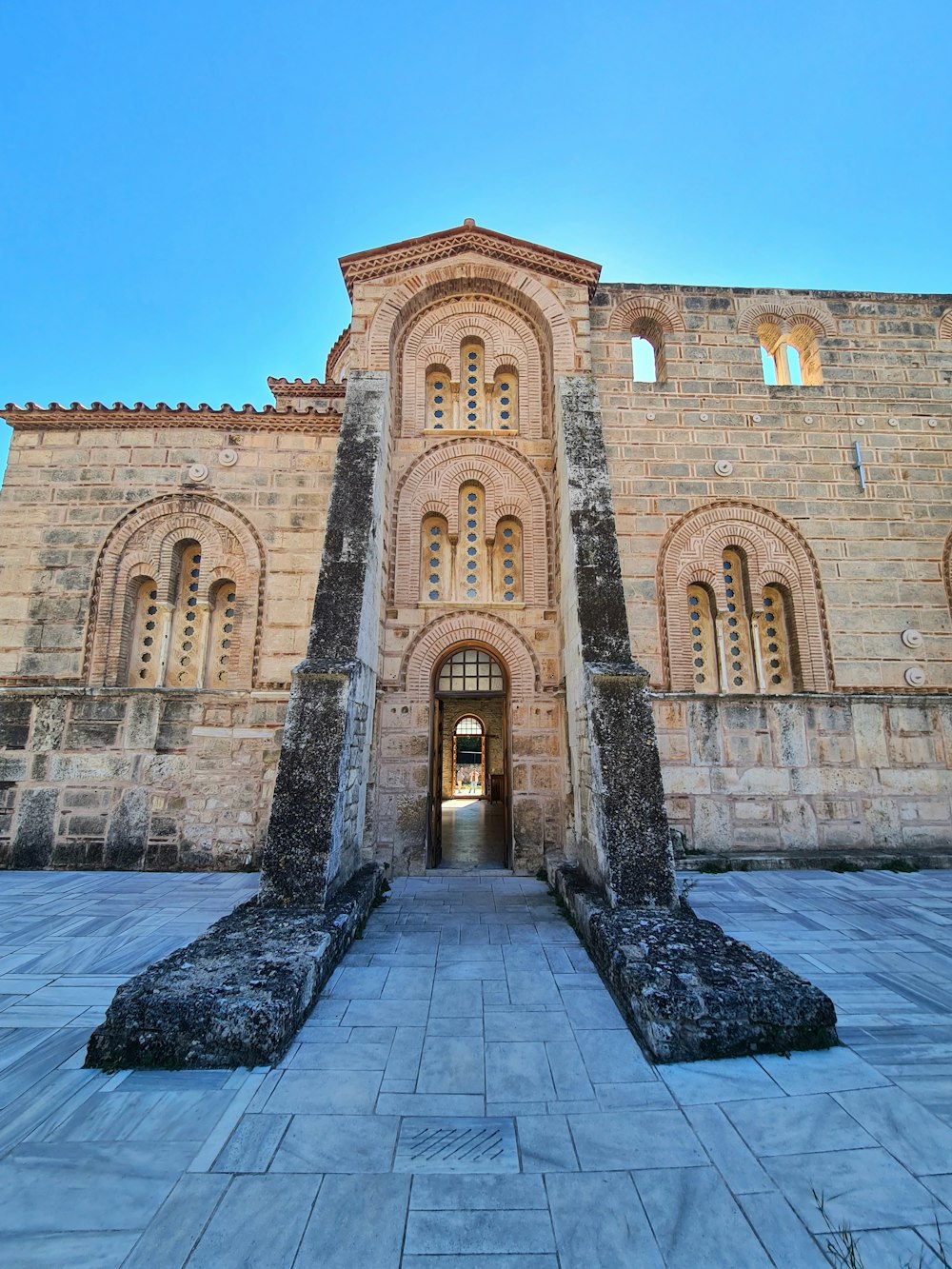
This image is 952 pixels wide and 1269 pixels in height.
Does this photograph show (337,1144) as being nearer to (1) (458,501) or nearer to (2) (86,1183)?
(2) (86,1183)

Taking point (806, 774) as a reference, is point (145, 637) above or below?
above

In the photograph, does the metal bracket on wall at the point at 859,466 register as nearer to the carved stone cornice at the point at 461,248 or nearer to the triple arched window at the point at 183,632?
the carved stone cornice at the point at 461,248

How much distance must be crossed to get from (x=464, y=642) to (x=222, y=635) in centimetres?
356

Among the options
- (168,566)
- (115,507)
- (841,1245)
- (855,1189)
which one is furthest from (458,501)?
(841,1245)

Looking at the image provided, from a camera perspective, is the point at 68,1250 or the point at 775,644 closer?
the point at 68,1250

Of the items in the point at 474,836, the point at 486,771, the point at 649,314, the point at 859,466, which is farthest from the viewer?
the point at 486,771

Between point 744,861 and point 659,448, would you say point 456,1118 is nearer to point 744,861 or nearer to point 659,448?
point 744,861

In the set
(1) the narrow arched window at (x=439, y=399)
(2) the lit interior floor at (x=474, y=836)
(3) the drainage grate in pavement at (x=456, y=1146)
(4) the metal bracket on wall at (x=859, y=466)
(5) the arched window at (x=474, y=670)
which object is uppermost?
(1) the narrow arched window at (x=439, y=399)

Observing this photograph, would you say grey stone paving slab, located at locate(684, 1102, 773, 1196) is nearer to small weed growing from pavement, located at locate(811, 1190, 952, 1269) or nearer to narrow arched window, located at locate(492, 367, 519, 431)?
small weed growing from pavement, located at locate(811, 1190, 952, 1269)

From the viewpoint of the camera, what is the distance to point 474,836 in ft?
35.9

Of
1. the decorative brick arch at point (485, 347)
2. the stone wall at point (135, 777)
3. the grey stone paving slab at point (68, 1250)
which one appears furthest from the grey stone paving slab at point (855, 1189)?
the decorative brick arch at point (485, 347)

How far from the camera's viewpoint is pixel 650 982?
3.24 meters

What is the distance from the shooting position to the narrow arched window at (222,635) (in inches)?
318

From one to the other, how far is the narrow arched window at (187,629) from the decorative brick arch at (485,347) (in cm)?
377
